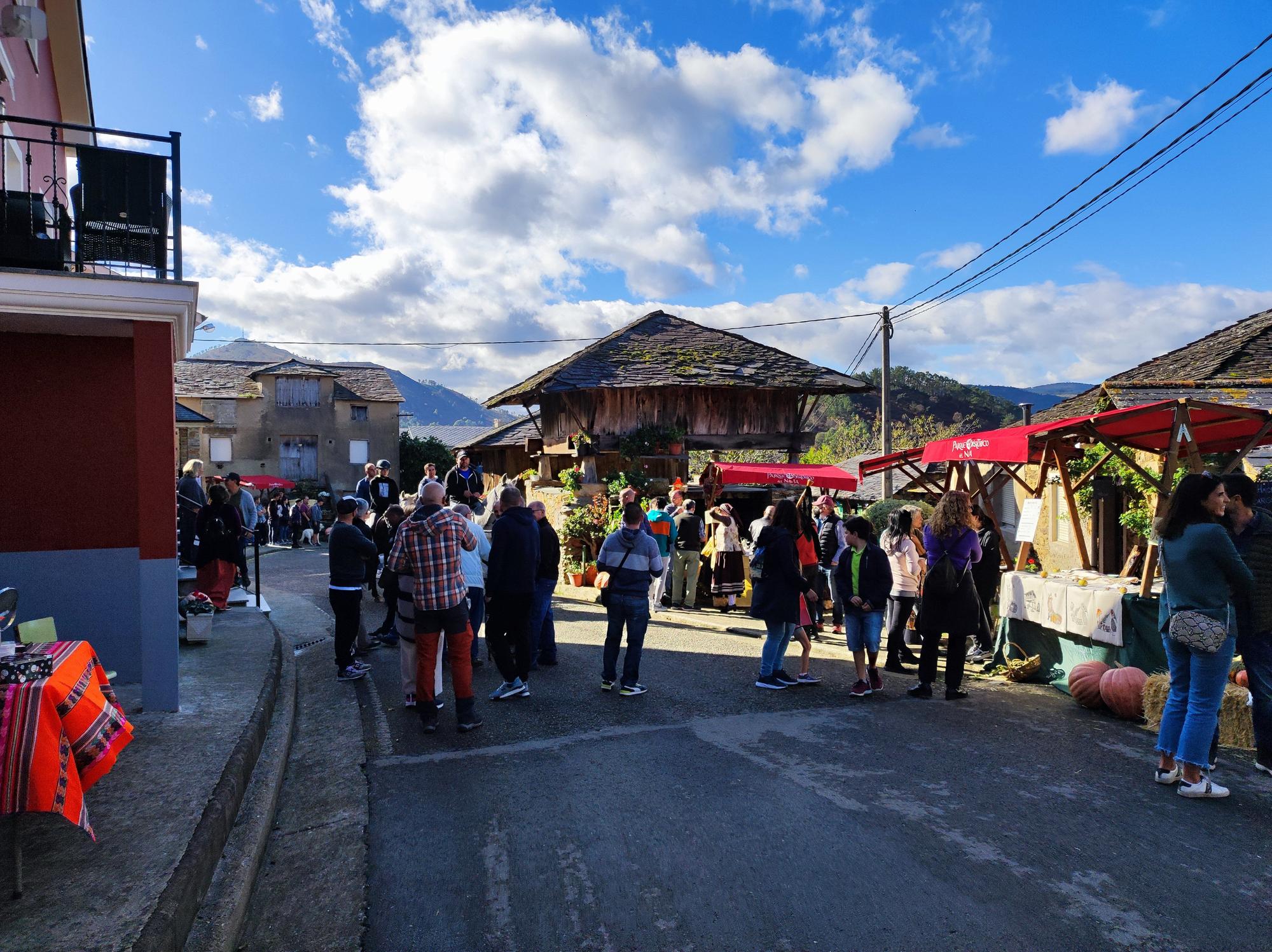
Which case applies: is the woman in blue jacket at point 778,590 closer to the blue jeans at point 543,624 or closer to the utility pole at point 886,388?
the blue jeans at point 543,624

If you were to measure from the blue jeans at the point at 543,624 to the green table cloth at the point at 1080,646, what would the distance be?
4797 millimetres

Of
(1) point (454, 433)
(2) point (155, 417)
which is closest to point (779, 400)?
(2) point (155, 417)

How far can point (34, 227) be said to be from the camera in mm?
6055

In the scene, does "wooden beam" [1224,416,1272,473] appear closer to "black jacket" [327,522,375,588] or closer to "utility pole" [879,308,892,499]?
"black jacket" [327,522,375,588]

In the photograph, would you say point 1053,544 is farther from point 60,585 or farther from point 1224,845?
point 60,585

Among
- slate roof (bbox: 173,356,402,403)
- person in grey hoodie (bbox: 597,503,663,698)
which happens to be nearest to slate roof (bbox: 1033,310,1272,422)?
person in grey hoodie (bbox: 597,503,663,698)

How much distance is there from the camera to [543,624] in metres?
8.49

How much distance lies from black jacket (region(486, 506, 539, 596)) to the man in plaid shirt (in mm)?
762

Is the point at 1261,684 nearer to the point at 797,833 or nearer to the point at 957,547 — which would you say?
the point at 957,547

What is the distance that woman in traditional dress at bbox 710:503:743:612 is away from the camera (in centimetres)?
1248

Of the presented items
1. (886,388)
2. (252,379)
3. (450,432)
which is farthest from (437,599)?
(450,432)

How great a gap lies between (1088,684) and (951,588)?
4.41 feet

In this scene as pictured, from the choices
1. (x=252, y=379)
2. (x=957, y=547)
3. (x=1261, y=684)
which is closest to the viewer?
(x=1261, y=684)

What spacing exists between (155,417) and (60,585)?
1.96m
